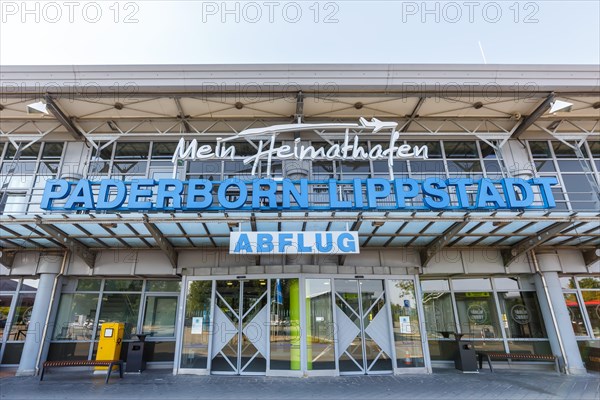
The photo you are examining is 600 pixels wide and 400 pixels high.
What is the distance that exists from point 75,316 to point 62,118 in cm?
669

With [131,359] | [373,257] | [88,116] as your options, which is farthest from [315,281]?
[88,116]

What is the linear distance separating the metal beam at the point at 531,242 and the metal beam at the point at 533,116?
4.24 meters

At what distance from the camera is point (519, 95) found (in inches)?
423

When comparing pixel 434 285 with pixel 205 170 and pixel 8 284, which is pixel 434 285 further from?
pixel 8 284

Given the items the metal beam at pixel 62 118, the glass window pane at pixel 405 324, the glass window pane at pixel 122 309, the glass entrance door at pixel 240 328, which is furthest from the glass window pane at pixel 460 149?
the metal beam at pixel 62 118

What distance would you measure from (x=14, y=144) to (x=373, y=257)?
12830 mm

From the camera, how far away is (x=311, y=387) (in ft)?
26.6

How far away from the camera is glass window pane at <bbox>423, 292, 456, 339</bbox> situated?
11352mm

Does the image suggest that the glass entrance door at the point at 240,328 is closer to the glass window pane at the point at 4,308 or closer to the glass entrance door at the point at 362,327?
the glass entrance door at the point at 362,327

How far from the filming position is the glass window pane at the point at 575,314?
11.0 meters

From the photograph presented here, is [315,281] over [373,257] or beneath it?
beneath

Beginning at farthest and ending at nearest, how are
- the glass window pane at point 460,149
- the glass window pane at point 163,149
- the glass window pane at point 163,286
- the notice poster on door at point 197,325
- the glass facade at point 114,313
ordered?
1. the glass window pane at point 460,149
2. the glass window pane at point 163,149
3. the glass window pane at point 163,286
4. the glass facade at point 114,313
5. the notice poster on door at point 197,325

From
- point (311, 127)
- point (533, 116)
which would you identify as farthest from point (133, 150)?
point (533, 116)

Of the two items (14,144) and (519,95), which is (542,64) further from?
(14,144)
